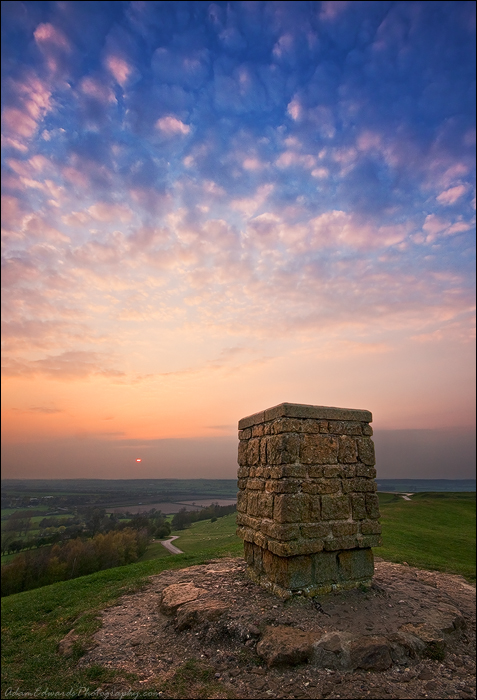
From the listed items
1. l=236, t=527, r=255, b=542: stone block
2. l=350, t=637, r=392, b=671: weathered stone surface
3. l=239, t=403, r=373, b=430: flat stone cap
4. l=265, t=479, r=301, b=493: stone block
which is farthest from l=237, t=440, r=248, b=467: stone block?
l=350, t=637, r=392, b=671: weathered stone surface

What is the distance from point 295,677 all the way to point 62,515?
92.1 ft

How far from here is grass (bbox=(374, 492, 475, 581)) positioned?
1091 centimetres

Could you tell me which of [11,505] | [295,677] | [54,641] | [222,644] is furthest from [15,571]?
[11,505]

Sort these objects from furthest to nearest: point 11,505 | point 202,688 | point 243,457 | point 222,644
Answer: point 11,505
point 243,457
point 222,644
point 202,688

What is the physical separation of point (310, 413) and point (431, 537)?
12456mm

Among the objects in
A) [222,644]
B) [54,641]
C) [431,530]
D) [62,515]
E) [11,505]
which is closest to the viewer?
[222,644]

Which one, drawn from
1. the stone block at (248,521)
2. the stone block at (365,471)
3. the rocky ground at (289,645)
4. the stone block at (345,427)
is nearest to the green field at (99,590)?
the rocky ground at (289,645)

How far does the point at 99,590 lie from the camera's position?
9.43 meters

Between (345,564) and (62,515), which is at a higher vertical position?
(345,564)

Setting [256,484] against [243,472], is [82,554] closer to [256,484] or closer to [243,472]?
[243,472]

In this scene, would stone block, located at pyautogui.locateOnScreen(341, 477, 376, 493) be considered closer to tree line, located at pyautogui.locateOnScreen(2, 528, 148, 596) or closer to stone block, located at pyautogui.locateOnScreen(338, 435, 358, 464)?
stone block, located at pyautogui.locateOnScreen(338, 435, 358, 464)

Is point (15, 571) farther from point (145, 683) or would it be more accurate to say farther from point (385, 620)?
point (385, 620)

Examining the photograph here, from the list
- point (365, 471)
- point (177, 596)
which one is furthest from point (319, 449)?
point (177, 596)

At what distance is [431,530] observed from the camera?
16750 mm
